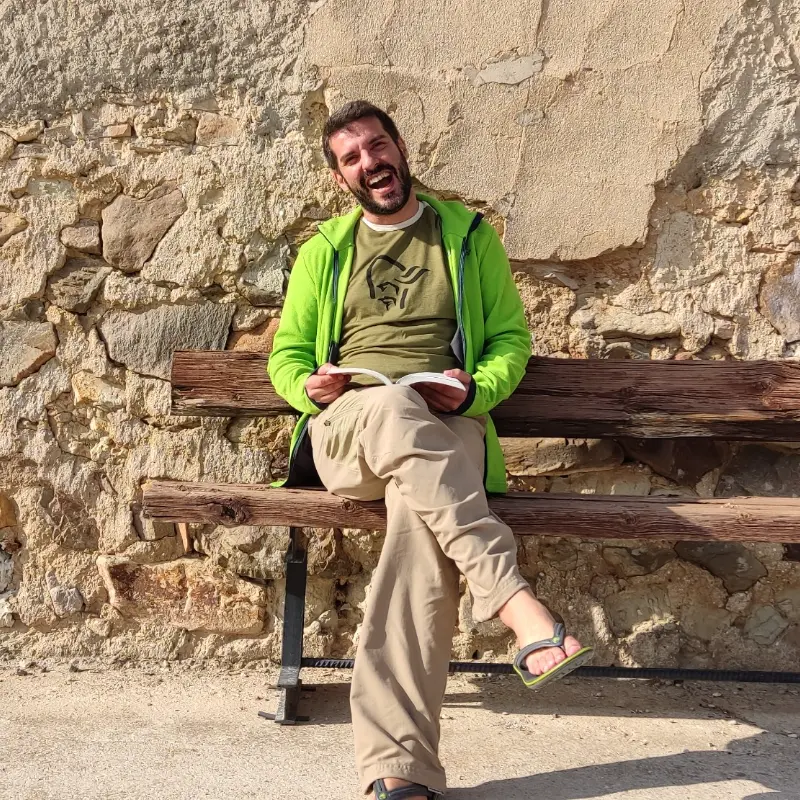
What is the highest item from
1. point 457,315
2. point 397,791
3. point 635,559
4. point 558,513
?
point 457,315

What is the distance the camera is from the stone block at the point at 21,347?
9.40ft

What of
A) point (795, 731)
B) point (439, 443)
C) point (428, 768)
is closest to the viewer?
point (428, 768)

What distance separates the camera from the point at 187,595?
9.45 ft

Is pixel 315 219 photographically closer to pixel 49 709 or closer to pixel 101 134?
pixel 101 134

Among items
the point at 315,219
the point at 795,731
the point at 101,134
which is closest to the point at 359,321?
the point at 315,219

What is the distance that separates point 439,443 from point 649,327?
39.0 inches

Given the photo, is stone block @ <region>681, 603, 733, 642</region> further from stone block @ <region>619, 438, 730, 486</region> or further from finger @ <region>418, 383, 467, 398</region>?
finger @ <region>418, 383, 467, 398</region>

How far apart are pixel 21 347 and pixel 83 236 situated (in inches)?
15.2

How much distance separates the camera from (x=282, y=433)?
2.88 meters

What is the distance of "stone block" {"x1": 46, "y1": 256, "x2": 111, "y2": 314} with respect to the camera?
287 centimetres

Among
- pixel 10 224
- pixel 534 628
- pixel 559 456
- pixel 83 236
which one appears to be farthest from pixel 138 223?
pixel 534 628

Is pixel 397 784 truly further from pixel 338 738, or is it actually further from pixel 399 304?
pixel 399 304

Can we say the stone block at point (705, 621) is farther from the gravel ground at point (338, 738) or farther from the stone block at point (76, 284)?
the stone block at point (76, 284)

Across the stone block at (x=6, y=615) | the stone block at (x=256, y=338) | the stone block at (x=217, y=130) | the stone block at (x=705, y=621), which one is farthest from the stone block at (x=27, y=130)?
the stone block at (x=705, y=621)
